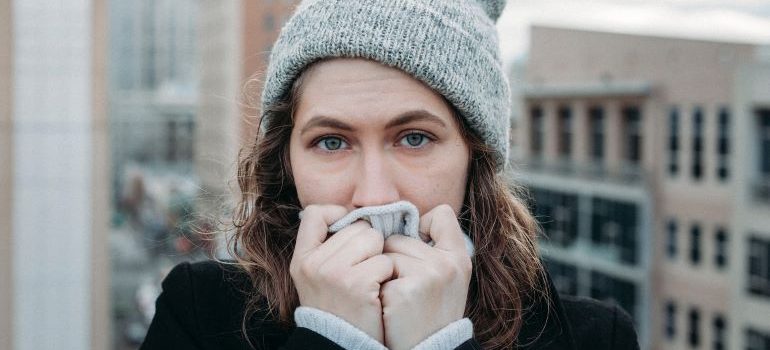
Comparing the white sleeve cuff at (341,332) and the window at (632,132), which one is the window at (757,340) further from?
the white sleeve cuff at (341,332)

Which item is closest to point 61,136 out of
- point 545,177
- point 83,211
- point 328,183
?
point 83,211

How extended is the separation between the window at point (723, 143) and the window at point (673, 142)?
1902mm

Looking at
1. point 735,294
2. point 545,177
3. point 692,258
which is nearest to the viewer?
point 735,294

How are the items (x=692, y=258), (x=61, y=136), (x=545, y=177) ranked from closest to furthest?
(x=61, y=136), (x=692, y=258), (x=545, y=177)

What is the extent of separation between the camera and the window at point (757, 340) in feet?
57.6

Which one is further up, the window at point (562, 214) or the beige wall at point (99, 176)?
the beige wall at point (99, 176)

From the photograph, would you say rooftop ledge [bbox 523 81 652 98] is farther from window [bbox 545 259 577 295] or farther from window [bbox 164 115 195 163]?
window [bbox 164 115 195 163]

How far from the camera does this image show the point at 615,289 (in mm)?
23672

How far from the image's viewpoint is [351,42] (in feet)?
4.66

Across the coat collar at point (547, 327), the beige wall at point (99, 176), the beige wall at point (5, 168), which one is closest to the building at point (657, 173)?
the beige wall at point (99, 176)

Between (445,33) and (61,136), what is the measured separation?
2.96 metres

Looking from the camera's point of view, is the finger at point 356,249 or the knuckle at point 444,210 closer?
the finger at point 356,249

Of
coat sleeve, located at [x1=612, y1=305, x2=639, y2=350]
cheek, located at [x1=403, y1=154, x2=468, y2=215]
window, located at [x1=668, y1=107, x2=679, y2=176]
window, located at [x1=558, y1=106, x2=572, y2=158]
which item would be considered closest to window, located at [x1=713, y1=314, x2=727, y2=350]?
window, located at [x1=668, y1=107, x2=679, y2=176]

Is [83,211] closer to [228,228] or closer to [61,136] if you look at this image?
[61,136]
